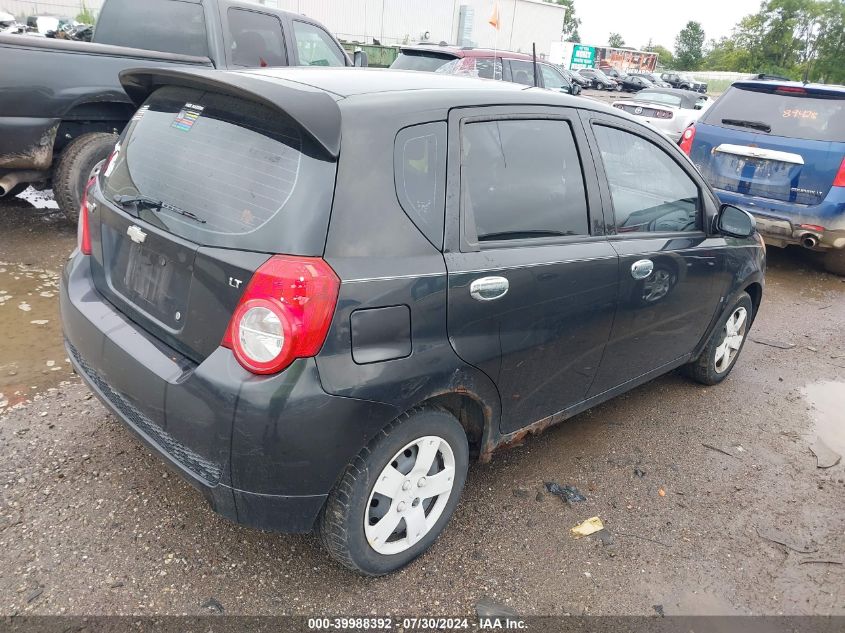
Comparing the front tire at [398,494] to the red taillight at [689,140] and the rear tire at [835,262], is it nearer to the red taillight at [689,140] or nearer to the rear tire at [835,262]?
the red taillight at [689,140]

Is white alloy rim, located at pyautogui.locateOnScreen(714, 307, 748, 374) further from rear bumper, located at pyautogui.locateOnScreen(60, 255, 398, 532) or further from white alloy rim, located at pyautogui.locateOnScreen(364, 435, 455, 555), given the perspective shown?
rear bumper, located at pyautogui.locateOnScreen(60, 255, 398, 532)

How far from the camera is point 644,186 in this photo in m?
3.32

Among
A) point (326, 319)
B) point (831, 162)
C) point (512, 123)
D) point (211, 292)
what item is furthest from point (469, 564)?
point (831, 162)

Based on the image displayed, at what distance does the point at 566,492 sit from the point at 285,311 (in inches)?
71.6

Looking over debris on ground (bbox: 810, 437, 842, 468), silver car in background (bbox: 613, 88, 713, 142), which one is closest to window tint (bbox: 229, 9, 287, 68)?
debris on ground (bbox: 810, 437, 842, 468)

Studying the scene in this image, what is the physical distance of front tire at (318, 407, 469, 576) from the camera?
2250 millimetres

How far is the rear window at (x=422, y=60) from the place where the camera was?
10.5 meters

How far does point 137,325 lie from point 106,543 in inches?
34.3

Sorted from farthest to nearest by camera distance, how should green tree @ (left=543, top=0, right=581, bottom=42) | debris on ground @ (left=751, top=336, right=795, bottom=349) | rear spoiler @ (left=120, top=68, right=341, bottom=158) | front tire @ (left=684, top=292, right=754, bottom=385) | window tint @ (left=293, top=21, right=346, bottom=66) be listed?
1. green tree @ (left=543, top=0, right=581, bottom=42)
2. window tint @ (left=293, top=21, right=346, bottom=66)
3. debris on ground @ (left=751, top=336, right=795, bottom=349)
4. front tire @ (left=684, top=292, right=754, bottom=385)
5. rear spoiler @ (left=120, top=68, right=341, bottom=158)

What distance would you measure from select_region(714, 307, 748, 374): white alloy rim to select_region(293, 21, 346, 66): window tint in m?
4.97

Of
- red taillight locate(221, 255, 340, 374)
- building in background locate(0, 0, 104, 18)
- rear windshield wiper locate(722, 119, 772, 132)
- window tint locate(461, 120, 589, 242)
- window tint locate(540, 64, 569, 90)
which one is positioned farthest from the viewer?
building in background locate(0, 0, 104, 18)

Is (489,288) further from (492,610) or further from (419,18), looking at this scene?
(419,18)

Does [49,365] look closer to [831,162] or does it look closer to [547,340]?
[547,340]

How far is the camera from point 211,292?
83.7 inches
